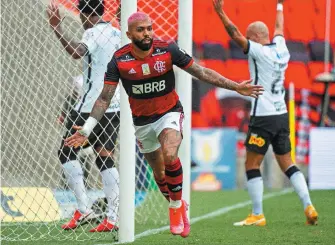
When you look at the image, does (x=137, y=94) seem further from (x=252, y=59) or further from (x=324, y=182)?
(x=324, y=182)

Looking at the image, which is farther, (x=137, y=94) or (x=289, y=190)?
(x=289, y=190)

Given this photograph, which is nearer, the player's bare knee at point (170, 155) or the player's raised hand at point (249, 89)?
the player's raised hand at point (249, 89)

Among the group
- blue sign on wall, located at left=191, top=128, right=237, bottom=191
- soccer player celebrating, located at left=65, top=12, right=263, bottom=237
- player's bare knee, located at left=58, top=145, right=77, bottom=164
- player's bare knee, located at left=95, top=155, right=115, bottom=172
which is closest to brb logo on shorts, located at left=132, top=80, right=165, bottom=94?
soccer player celebrating, located at left=65, top=12, right=263, bottom=237

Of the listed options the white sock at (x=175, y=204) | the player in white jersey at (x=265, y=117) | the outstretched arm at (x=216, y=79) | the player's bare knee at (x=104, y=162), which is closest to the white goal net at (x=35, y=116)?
the player's bare knee at (x=104, y=162)

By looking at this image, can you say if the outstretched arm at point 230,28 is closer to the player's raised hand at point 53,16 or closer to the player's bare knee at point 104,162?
the player's raised hand at point 53,16

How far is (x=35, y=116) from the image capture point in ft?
32.7

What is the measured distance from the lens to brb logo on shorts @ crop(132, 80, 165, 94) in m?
7.88

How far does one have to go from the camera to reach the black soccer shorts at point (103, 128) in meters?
9.35

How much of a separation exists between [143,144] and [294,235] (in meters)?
1.55

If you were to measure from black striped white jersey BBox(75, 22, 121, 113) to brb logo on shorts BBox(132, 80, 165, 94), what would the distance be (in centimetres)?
125

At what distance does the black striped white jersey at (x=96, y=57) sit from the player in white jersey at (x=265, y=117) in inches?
62.0

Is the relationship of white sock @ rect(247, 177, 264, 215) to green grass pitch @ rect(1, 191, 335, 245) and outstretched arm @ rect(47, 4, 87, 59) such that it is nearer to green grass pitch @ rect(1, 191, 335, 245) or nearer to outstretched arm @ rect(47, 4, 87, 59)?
green grass pitch @ rect(1, 191, 335, 245)

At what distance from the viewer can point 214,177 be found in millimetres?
17406

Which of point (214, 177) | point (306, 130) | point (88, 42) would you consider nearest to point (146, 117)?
point (88, 42)
